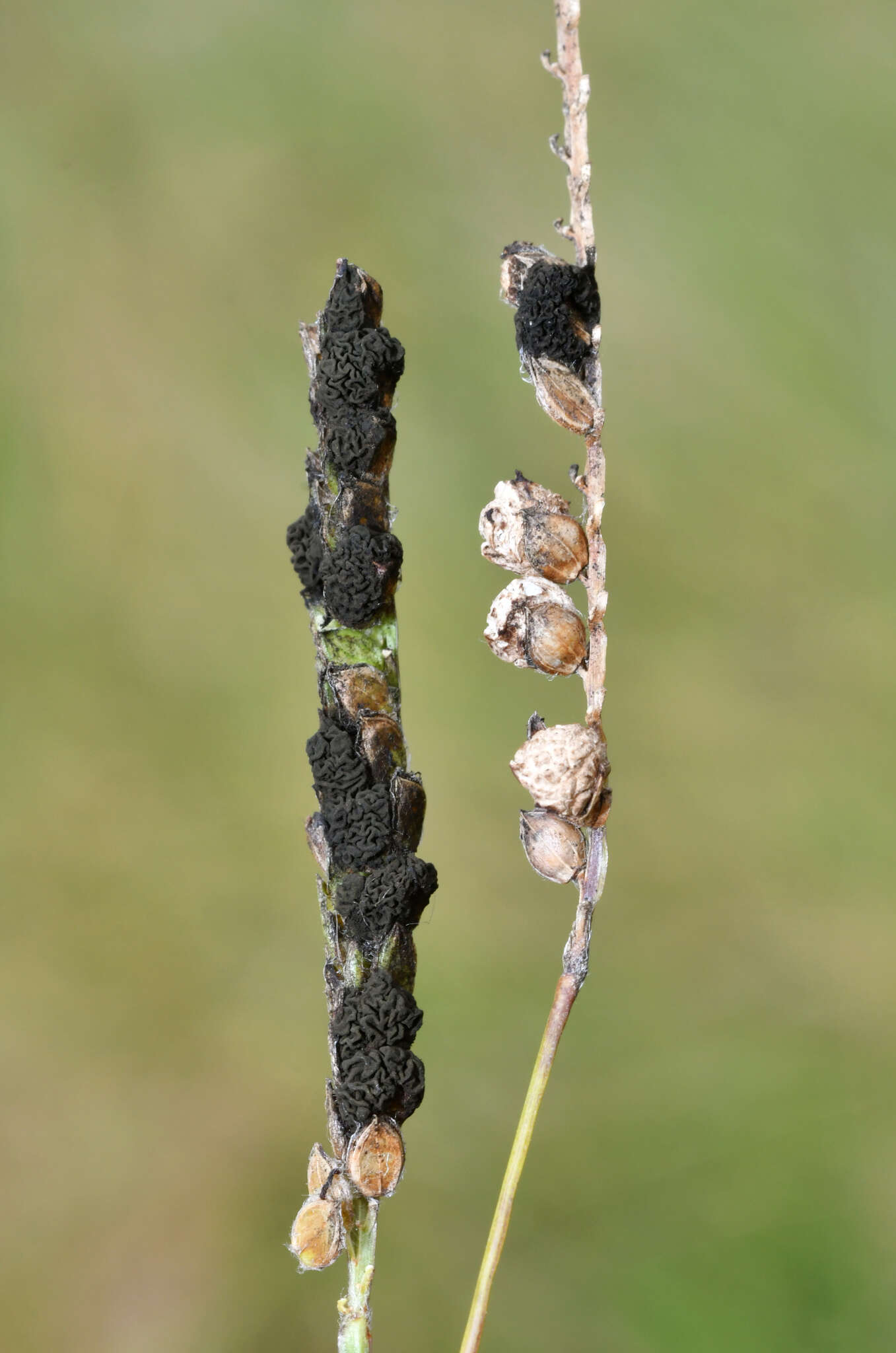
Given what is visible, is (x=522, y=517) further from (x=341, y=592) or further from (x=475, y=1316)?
(x=475, y=1316)

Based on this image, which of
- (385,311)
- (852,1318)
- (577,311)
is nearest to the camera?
(577,311)

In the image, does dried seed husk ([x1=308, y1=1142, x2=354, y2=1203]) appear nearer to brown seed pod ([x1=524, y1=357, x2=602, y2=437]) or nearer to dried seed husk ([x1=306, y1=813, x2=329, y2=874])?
dried seed husk ([x1=306, y1=813, x2=329, y2=874])

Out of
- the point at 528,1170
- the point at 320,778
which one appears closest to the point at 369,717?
the point at 320,778

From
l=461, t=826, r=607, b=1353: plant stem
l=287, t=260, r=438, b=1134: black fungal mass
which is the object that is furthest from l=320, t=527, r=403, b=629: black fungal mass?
l=461, t=826, r=607, b=1353: plant stem

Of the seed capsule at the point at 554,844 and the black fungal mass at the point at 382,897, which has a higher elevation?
the seed capsule at the point at 554,844

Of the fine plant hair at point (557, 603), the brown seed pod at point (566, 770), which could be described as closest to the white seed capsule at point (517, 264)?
the fine plant hair at point (557, 603)

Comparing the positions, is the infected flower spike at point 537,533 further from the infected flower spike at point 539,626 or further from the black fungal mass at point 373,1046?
the black fungal mass at point 373,1046

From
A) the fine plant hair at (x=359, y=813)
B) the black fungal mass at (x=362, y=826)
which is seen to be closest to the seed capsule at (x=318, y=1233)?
the fine plant hair at (x=359, y=813)

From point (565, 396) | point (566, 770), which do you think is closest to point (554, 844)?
point (566, 770)

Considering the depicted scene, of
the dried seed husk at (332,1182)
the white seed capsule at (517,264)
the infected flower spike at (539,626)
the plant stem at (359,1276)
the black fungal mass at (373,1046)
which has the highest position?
the white seed capsule at (517,264)
